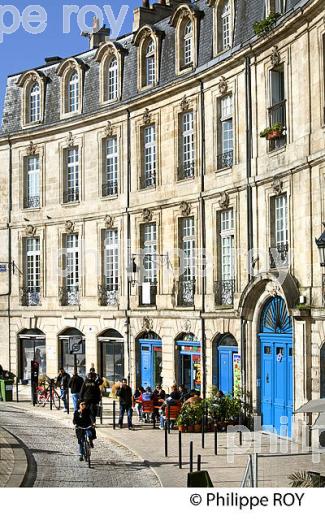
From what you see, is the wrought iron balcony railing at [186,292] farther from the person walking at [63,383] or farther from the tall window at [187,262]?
the person walking at [63,383]

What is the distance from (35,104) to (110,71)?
1511 mm

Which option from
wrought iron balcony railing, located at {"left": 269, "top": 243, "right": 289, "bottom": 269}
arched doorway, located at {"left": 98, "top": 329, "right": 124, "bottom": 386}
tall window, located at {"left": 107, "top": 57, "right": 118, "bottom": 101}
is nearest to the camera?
wrought iron balcony railing, located at {"left": 269, "top": 243, "right": 289, "bottom": 269}

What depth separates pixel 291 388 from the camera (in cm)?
1503

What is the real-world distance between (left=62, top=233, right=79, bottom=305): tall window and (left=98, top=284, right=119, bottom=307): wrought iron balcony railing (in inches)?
19.6

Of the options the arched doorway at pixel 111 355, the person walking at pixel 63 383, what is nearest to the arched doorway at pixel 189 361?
the arched doorway at pixel 111 355

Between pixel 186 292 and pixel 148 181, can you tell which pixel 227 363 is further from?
pixel 148 181

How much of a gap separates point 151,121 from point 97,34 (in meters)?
4.21

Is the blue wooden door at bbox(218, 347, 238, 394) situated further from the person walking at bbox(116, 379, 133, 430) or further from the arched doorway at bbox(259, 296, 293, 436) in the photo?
the person walking at bbox(116, 379, 133, 430)

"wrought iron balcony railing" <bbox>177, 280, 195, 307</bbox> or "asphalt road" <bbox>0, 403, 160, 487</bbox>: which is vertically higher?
"wrought iron balcony railing" <bbox>177, 280, 195, 307</bbox>

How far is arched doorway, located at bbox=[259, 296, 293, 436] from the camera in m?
15.0

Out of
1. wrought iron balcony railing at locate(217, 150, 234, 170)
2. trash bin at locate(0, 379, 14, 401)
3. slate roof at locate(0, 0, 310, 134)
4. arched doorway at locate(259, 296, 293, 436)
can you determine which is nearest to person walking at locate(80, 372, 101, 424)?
arched doorway at locate(259, 296, 293, 436)

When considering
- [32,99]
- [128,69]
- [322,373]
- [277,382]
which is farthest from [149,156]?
[322,373]
